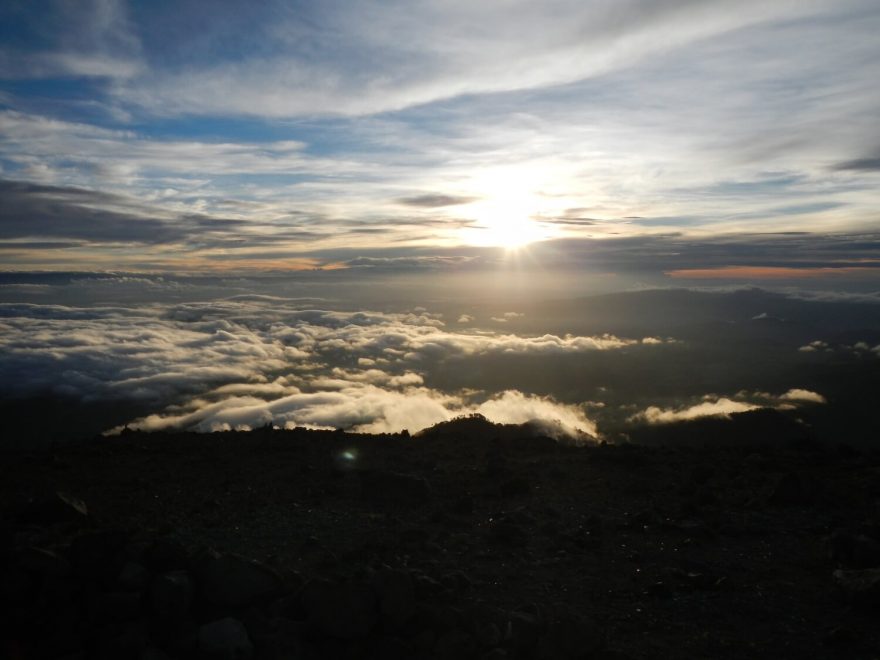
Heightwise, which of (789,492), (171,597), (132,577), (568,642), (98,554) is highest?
(98,554)

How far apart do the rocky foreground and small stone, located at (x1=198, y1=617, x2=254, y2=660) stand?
0.08 feet

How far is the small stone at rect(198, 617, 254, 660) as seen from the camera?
290 inches

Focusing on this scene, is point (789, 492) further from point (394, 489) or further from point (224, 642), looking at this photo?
point (224, 642)

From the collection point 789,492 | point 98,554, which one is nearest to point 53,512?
point 98,554

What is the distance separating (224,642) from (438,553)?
173 inches

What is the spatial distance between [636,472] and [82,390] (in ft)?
562

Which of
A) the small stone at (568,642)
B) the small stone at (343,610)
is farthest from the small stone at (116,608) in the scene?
the small stone at (568,642)

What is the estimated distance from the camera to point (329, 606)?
25.5ft

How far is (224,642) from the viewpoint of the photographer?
743 cm

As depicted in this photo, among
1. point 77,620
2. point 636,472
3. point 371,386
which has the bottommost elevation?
point 371,386

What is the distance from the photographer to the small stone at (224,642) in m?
7.36

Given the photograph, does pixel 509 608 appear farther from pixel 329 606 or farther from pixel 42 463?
pixel 42 463

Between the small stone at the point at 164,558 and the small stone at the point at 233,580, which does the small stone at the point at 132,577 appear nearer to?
the small stone at the point at 164,558

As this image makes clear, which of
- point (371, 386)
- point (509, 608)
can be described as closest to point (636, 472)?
point (509, 608)
